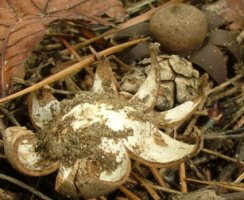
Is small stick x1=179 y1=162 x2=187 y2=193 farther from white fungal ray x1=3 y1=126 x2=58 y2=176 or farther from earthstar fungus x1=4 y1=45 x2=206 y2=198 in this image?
white fungal ray x1=3 y1=126 x2=58 y2=176

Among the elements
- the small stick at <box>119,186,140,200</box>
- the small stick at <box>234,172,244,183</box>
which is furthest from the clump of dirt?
the small stick at <box>234,172,244,183</box>

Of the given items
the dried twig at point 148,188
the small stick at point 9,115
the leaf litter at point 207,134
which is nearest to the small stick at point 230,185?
Result: the leaf litter at point 207,134

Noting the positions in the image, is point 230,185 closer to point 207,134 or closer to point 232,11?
point 207,134

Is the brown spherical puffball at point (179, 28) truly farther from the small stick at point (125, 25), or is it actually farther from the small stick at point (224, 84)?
the small stick at point (224, 84)

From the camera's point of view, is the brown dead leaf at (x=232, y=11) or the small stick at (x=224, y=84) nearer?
the small stick at (x=224, y=84)

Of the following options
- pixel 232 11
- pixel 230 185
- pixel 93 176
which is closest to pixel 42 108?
pixel 93 176

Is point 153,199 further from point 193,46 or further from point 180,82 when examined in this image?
point 193,46

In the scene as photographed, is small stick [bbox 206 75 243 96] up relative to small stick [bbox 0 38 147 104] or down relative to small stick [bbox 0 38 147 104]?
down

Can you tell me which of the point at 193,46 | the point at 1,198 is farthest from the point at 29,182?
the point at 193,46
